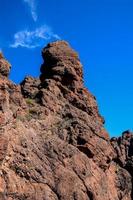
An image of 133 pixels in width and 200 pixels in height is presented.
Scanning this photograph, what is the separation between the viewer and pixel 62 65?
6506cm

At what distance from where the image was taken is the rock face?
46281 mm

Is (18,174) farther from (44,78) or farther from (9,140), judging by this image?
(44,78)

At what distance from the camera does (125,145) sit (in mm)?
77312

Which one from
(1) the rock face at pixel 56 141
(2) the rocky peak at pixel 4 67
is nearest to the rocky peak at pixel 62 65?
(1) the rock face at pixel 56 141

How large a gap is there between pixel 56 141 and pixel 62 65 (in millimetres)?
15986

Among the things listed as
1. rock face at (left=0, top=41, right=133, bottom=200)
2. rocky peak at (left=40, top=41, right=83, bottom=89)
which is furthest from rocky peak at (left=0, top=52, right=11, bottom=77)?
rocky peak at (left=40, top=41, right=83, bottom=89)

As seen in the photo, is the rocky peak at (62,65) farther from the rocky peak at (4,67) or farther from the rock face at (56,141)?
the rocky peak at (4,67)

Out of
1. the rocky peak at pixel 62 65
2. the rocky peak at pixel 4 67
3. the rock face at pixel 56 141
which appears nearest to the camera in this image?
the rock face at pixel 56 141

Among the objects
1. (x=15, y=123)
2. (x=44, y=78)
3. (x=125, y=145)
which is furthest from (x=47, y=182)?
(x=125, y=145)

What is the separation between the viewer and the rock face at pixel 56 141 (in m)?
46.3

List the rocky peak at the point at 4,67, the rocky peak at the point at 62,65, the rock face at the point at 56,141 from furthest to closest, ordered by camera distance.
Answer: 1. the rocky peak at the point at 62,65
2. the rocky peak at the point at 4,67
3. the rock face at the point at 56,141

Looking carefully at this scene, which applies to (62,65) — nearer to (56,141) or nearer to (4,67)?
(4,67)

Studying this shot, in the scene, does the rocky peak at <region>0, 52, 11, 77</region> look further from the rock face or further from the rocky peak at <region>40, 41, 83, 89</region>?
the rocky peak at <region>40, 41, 83, 89</region>

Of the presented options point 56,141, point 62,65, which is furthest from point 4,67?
point 62,65
